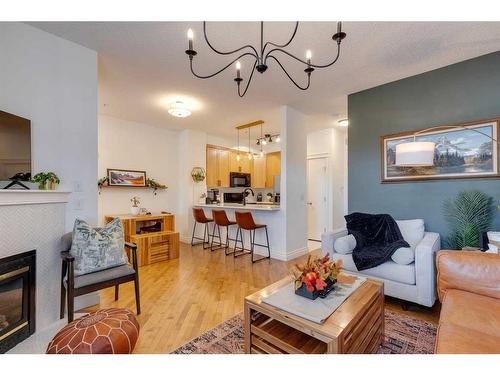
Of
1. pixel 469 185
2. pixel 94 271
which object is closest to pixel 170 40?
pixel 94 271

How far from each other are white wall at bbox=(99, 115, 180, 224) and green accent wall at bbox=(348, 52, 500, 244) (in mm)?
3862

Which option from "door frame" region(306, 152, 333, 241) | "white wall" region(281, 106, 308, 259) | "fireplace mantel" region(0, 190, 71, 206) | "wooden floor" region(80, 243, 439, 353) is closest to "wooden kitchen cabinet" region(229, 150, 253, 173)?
"door frame" region(306, 152, 333, 241)

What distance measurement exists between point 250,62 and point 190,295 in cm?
271

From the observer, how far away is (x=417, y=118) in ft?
9.41

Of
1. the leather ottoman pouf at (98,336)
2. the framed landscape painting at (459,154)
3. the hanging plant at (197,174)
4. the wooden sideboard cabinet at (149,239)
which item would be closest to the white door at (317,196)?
the framed landscape painting at (459,154)

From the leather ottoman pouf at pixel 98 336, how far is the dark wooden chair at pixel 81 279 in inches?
18.1

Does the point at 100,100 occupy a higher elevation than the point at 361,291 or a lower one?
higher

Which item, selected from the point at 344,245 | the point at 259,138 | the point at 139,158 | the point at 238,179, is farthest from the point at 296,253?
the point at 139,158

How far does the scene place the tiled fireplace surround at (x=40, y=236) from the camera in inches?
64.0
